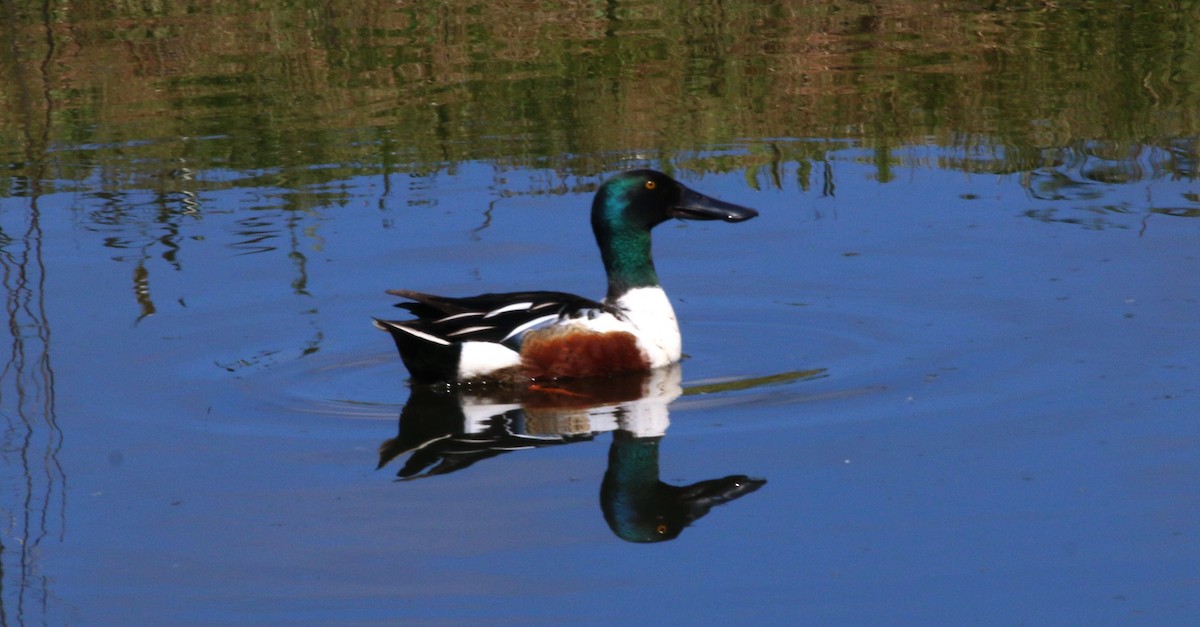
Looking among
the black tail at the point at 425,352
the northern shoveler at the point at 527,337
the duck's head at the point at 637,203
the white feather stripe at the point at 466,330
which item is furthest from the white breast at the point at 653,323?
the black tail at the point at 425,352

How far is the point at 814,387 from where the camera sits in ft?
24.0

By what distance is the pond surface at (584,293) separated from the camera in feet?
18.3

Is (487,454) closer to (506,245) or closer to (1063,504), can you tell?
(1063,504)

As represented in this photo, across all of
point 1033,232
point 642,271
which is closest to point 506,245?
point 642,271

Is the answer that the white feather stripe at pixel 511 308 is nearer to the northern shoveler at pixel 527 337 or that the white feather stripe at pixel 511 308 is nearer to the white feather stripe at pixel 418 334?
the northern shoveler at pixel 527 337

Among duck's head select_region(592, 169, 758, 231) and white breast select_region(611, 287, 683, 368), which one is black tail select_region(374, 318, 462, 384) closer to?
white breast select_region(611, 287, 683, 368)

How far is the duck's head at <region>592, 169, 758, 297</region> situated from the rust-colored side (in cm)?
46

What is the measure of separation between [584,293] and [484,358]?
1253mm

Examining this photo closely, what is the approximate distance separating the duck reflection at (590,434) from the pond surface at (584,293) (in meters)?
0.02

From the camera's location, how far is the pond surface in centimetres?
559

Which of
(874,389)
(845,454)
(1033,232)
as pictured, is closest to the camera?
(845,454)

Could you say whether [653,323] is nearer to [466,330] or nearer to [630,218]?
[630,218]

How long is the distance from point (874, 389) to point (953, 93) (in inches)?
228

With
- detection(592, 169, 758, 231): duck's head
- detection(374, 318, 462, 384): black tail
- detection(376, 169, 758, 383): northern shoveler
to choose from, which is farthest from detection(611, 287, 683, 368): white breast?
detection(374, 318, 462, 384): black tail
